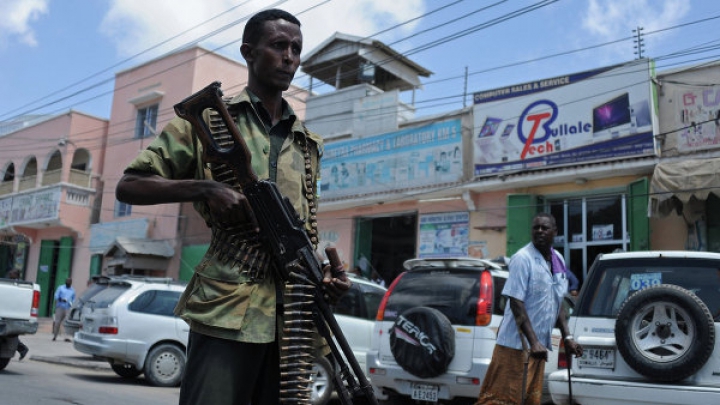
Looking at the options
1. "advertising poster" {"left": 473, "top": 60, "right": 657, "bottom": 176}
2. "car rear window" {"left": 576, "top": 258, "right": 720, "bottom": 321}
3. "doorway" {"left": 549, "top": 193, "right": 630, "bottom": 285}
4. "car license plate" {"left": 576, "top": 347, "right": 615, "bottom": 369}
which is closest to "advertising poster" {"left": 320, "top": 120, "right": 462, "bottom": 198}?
"advertising poster" {"left": 473, "top": 60, "right": 657, "bottom": 176}

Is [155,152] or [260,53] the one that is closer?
[155,152]

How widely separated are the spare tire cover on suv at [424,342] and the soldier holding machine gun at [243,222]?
178 inches

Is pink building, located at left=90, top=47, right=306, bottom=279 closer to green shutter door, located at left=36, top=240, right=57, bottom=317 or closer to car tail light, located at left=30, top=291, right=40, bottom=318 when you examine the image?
green shutter door, located at left=36, top=240, right=57, bottom=317

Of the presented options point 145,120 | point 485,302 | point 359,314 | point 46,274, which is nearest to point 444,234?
point 359,314

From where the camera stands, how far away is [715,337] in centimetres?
479

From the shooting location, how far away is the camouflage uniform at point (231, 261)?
205cm

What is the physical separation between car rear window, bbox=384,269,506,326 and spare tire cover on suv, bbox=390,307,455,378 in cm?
23

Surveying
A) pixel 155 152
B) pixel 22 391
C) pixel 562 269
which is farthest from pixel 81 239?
pixel 155 152

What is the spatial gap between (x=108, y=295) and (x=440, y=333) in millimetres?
6008

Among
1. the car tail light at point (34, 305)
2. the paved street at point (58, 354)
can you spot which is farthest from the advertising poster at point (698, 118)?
the car tail light at point (34, 305)

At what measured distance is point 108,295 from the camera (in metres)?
10.4

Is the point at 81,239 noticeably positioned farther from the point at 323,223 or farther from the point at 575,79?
the point at 575,79

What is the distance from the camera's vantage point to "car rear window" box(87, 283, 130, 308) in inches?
401

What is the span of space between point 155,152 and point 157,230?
23.6 meters
